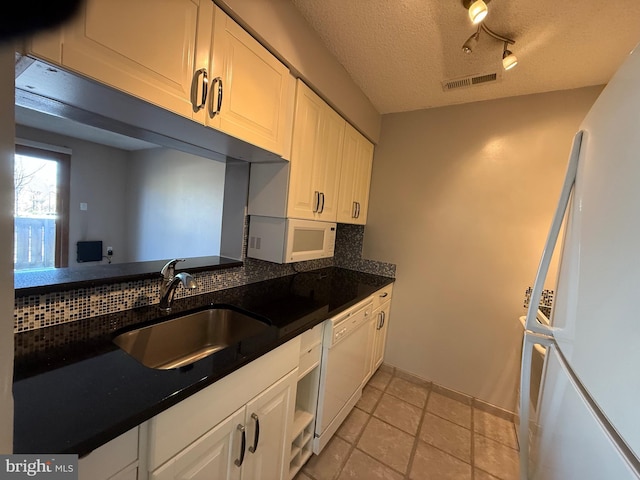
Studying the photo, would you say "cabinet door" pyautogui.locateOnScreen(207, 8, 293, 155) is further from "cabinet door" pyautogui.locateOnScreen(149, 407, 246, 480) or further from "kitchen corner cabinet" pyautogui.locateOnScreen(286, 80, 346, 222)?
"cabinet door" pyautogui.locateOnScreen(149, 407, 246, 480)

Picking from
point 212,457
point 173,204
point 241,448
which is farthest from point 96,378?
point 173,204

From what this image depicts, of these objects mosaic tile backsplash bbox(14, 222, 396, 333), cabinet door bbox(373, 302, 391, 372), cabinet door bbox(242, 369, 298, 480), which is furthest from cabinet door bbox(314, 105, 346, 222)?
cabinet door bbox(242, 369, 298, 480)

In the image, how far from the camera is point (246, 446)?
1000mm

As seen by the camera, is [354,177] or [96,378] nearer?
[96,378]

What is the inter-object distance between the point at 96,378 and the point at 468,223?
94.7 inches

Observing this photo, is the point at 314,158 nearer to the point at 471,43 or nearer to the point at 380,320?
the point at 471,43

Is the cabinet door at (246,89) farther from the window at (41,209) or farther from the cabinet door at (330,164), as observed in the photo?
the window at (41,209)

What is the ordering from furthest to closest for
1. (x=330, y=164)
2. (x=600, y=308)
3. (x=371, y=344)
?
(x=371, y=344)
(x=330, y=164)
(x=600, y=308)

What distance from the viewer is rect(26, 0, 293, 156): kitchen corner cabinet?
28.0 inches

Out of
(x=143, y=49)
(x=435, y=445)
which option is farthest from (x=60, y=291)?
(x=435, y=445)

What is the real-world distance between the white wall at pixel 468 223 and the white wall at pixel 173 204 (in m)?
1.79

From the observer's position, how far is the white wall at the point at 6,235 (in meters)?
0.31

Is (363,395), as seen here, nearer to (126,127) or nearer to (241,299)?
(241,299)

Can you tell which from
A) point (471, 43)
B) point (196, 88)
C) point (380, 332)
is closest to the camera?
point (196, 88)
